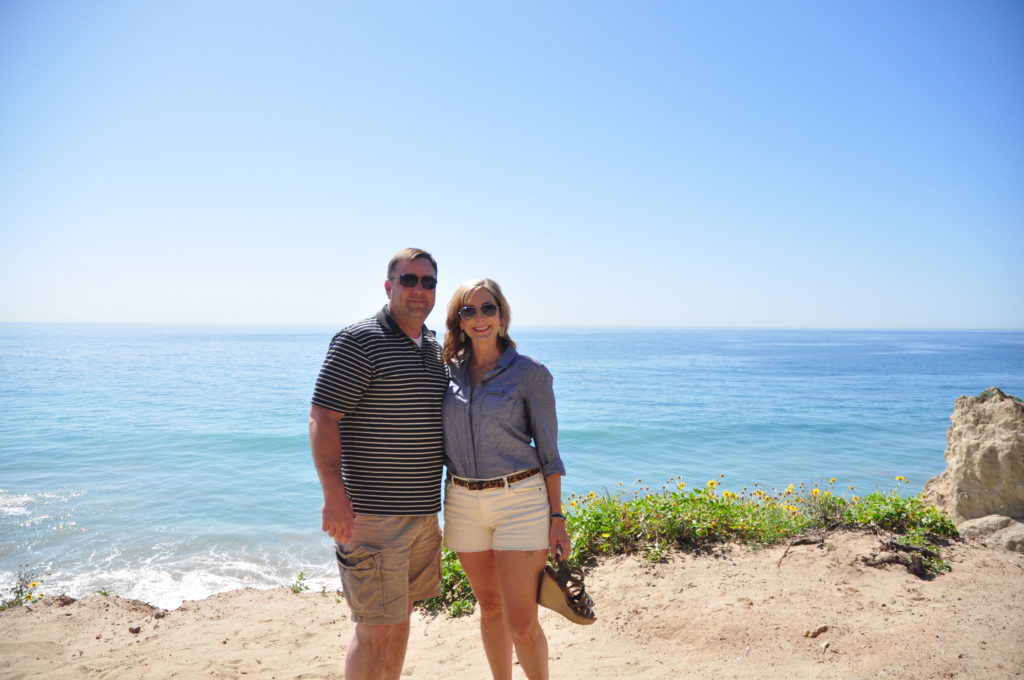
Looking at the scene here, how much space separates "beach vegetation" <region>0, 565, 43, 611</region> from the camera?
19.2ft

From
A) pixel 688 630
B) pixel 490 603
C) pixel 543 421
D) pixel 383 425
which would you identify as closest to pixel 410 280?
pixel 383 425

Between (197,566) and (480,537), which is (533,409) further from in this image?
(197,566)

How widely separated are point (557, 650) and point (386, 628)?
1730 mm

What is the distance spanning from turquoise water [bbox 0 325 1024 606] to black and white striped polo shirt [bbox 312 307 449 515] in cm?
507

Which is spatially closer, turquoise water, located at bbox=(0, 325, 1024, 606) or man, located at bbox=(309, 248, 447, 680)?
man, located at bbox=(309, 248, 447, 680)

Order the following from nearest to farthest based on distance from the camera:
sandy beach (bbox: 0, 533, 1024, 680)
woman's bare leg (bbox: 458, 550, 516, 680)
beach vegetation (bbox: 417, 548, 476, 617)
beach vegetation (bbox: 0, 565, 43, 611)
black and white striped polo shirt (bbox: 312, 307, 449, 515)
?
black and white striped polo shirt (bbox: 312, 307, 449, 515), woman's bare leg (bbox: 458, 550, 516, 680), sandy beach (bbox: 0, 533, 1024, 680), beach vegetation (bbox: 417, 548, 476, 617), beach vegetation (bbox: 0, 565, 43, 611)

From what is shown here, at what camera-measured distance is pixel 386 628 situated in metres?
2.84

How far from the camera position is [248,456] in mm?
14930

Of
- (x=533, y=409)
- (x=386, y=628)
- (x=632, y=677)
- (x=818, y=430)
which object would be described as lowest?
(x=818, y=430)

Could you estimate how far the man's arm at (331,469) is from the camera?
8.87 feet

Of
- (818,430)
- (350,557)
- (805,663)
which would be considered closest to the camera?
(350,557)

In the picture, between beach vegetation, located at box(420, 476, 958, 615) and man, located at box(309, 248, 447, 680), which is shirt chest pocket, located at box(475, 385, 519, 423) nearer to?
man, located at box(309, 248, 447, 680)

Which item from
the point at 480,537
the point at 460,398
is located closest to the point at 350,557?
the point at 480,537

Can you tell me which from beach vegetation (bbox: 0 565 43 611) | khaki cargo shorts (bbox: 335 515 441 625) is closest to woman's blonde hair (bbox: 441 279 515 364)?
khaki cargo shorts (bbox: 335 515 441 625)
